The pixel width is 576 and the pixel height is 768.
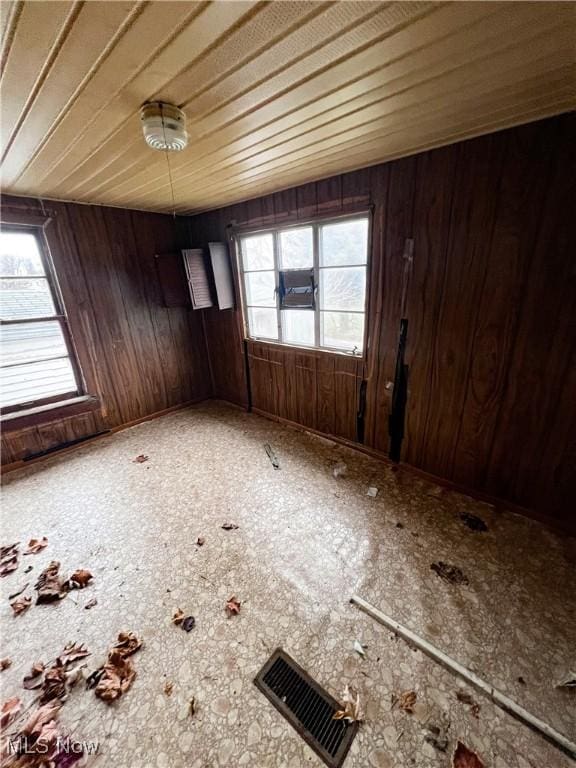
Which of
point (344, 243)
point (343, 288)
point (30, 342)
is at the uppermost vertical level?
point (344, 243)

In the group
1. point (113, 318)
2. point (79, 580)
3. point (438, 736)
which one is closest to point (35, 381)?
point (113, 318)

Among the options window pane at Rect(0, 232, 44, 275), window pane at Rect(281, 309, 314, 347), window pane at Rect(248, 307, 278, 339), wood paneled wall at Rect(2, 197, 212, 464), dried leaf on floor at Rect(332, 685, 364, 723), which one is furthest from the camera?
window pane at Rect(248, 307, 278, 339)

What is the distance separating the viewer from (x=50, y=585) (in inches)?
66.7

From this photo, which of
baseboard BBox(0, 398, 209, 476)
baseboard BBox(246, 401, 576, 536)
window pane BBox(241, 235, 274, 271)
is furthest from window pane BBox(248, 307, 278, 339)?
baseboard BBox(0, 398, 209, 476)

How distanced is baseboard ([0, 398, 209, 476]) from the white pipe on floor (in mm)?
3079

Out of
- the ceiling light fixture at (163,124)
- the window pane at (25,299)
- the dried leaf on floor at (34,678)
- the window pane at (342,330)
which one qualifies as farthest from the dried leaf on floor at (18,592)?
the window pane at (342,330)

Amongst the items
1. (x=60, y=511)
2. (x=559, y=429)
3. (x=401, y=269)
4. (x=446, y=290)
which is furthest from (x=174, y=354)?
(x=559, y=429)

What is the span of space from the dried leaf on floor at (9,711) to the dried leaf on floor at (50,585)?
46 cm

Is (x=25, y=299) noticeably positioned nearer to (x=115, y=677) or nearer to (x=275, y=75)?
(x=275, y=75)

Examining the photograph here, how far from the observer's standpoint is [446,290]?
2.03 m

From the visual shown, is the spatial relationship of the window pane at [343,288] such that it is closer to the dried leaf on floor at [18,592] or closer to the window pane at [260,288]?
the window pane at [260,288]

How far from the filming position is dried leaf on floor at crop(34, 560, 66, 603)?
5.38 feet

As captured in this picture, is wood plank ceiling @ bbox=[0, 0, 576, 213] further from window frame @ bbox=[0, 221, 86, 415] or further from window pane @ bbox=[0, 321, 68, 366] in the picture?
window pane @ bbox=[0, 321, 68, 366]

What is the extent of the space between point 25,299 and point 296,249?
2.59m
